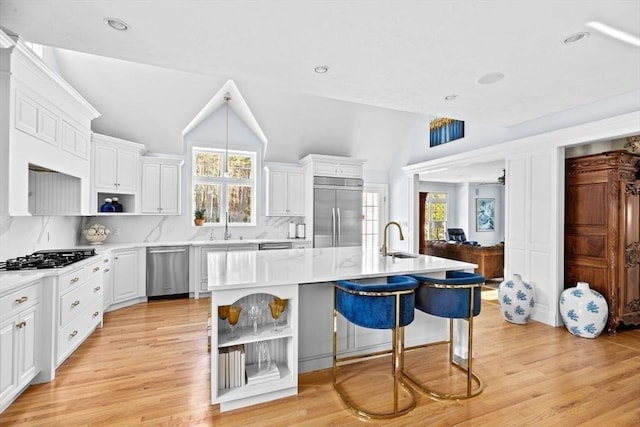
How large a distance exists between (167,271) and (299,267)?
3.16 m

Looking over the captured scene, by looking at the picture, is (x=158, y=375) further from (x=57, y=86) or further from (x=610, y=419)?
(x=610, y=419)

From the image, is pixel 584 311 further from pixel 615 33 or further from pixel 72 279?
pixel 72 279

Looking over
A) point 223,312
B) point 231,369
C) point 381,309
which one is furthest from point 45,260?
point 381,309

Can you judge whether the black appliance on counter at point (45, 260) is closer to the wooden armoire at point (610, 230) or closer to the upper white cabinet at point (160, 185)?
the upper white cabinet at point (160, 185)

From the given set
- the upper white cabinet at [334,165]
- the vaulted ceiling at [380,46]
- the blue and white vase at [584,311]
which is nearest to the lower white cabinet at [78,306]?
the vaulted ceiling at [380,46]

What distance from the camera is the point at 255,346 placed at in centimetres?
246

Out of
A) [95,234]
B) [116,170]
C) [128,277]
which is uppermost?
[116,170]

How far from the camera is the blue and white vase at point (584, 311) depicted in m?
3.51

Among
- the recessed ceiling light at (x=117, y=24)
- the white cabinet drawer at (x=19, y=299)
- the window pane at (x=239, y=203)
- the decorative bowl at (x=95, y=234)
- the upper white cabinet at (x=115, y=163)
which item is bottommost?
the white cabinet drawer at (x=19, y=299)

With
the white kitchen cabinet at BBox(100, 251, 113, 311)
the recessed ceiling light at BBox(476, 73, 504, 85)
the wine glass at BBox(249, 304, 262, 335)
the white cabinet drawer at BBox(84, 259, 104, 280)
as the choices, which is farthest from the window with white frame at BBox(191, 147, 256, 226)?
the recessed ceiling light at BBox(476, 73, 504, 85)

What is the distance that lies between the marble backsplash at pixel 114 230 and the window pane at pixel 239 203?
0.22 meters

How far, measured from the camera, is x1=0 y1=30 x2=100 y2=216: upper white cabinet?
2408 mm

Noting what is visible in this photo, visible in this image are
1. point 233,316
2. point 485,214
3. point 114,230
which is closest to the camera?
point 233,316

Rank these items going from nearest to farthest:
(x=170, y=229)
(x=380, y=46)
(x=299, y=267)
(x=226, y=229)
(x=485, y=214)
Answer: (x=380, y=46) < (x=299, y=267) < (x=170, y=229) < (x=226, y=229) < (x=485, y=214)
